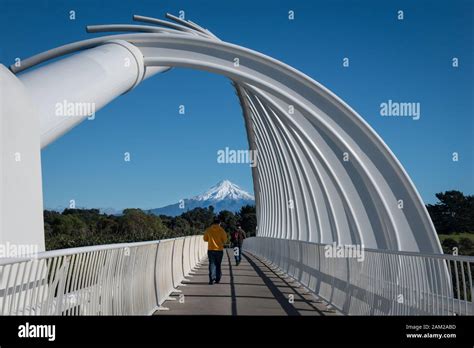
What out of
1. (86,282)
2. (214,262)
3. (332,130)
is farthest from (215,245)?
(86,282)

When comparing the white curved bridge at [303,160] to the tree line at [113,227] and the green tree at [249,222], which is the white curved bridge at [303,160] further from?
the green tree at [249,222]

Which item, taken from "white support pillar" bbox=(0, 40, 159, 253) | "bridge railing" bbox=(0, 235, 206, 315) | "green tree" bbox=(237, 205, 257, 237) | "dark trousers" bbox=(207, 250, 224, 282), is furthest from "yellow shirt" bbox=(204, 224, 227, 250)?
"green tree" bbox=(237, 205, 257, 237)

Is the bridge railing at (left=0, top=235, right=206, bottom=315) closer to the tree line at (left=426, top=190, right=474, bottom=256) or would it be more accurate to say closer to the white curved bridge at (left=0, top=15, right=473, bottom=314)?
the white curved bridge at (left=0, top=15, right=473, bottom=314)

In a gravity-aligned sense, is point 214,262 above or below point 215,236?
below

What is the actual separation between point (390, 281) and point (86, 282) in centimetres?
463

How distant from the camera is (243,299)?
13516 mm

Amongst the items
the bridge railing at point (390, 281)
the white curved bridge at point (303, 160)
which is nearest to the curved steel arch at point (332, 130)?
the white curved bridge at point (303, 160)

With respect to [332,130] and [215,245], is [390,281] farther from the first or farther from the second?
[215,245]

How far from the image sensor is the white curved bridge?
834 cm
